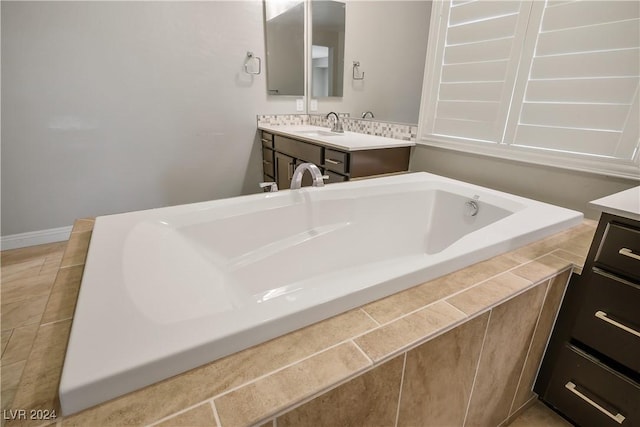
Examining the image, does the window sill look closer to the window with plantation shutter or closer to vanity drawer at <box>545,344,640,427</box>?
the window with plantation shutter

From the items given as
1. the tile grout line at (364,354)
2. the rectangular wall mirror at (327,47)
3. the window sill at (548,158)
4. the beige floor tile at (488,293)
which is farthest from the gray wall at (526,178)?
the tile grout line at (364,354)

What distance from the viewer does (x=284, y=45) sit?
9.64ft

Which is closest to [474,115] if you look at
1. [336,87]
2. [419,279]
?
[419,279]

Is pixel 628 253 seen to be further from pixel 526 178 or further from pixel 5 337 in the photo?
pixel 5 337

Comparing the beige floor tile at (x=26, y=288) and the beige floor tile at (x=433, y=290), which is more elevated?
the beige floor tile at (x=433, y=290)

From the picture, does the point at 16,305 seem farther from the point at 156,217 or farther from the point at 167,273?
the point at 167,273

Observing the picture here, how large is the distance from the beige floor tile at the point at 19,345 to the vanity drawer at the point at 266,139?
2.07 metres

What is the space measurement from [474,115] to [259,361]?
1849mm

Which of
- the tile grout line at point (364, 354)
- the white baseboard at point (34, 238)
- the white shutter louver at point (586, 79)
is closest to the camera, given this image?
the tile grout line at point (364, 354)

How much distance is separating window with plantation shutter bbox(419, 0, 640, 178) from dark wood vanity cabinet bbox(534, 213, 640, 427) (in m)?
0.63

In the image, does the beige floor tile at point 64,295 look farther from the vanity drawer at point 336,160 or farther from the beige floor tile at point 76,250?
the vanity drawer at point 336,160

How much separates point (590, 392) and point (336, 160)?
166cm

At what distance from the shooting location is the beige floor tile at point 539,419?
45.4 inches

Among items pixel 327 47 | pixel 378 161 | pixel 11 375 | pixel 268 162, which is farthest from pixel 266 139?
pixel 11 375
